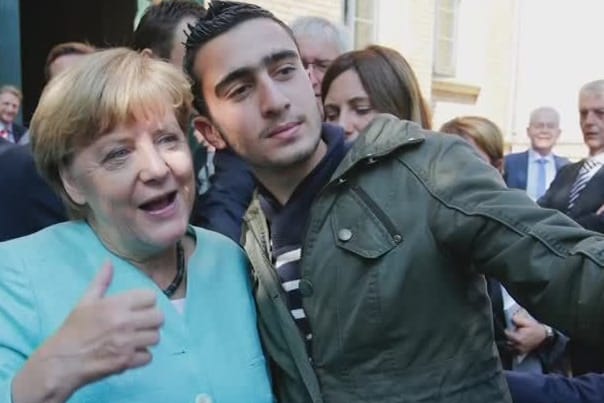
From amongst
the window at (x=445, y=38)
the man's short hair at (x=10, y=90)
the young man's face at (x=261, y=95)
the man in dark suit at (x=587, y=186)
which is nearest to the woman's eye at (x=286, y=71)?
the young man's face at (x=261, y=95)

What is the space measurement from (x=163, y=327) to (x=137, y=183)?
305 millimetres

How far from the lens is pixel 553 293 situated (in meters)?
1.32

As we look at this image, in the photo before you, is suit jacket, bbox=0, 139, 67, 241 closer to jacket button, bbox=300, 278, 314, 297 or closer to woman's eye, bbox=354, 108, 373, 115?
jacket button, bbox=300, 278, 314, 297

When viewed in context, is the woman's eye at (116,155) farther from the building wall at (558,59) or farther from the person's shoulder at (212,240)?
the building wall at (558,59)

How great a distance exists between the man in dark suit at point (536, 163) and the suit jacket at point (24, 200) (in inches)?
235

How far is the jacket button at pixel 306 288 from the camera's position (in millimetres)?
1651

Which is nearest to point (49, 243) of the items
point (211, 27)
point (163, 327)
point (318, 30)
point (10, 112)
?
point (163, 327)

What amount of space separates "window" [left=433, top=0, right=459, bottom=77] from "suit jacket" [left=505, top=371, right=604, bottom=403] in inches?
371

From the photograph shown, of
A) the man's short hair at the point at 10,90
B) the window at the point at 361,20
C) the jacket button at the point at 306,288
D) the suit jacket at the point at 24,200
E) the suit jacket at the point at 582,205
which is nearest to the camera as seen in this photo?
the jacket button at the point at 306,288

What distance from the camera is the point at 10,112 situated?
6.02 metres

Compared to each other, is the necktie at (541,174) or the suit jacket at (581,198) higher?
the suit jacket at (581,198)

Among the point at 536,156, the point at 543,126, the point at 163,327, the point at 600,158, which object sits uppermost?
the point at 163,327

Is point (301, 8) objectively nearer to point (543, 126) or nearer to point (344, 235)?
point (543, 126)

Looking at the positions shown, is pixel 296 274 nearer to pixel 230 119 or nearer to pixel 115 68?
pixel 230 119
